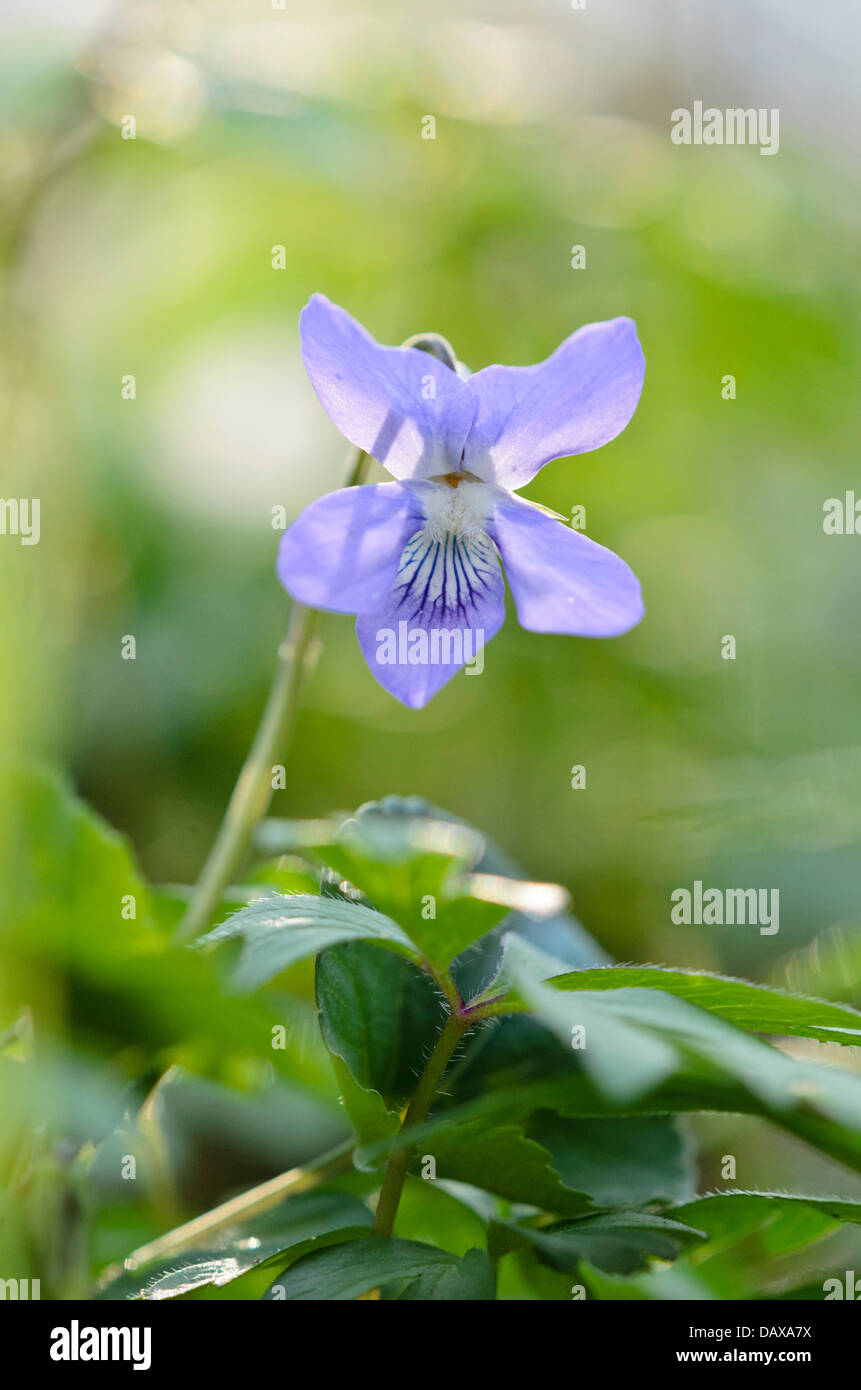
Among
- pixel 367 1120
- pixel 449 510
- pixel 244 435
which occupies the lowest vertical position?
pixel 367 1120

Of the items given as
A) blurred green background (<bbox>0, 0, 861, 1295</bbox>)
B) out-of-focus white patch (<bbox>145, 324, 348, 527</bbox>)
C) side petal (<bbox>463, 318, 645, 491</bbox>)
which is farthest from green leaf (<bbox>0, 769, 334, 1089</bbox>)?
out-of-focus white patch (<bbox>145, 324, 348, 527</bbox>)

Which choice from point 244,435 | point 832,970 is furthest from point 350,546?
point 244,435

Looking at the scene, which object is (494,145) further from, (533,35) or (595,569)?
(595,569)

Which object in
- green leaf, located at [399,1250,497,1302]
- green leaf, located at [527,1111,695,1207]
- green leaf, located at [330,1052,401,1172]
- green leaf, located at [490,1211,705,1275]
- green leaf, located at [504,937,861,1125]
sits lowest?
green leaf, located at [399,1250,497,1302]

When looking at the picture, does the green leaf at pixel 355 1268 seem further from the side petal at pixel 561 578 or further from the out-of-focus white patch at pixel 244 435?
the out-of-focus white patch at pixel 244 435

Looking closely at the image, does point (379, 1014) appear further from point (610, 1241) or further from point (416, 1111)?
point (610, 1241)

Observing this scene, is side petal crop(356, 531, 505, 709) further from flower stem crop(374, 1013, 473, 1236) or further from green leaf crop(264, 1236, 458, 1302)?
green leaf crop(264, 1236, 458, 1302)
